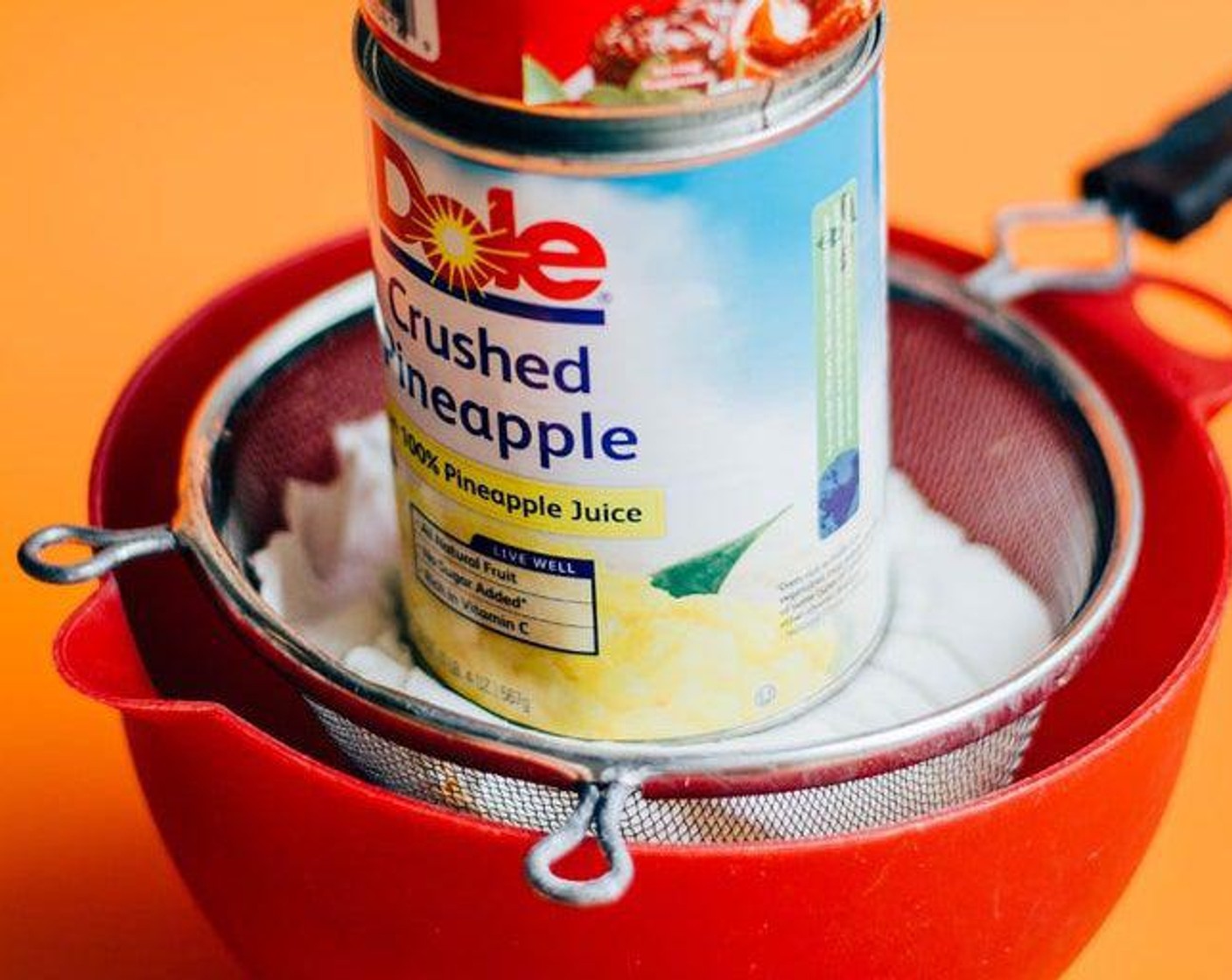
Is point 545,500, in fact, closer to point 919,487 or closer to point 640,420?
point 640,420

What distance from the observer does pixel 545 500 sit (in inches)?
27.0

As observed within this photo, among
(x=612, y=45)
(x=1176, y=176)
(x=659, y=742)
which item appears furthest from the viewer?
(x=1176, y=176)

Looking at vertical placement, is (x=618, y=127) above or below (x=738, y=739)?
above

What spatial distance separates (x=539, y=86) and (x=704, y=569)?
0.15 metres

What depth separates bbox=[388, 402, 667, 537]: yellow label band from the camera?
678 millimetres

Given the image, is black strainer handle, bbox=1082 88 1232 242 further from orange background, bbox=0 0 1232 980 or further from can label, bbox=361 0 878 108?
can label, bbox=361 0 878 108

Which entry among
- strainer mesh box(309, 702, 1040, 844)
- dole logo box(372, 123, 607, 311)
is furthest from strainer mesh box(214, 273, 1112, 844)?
dole logo box(372, 123, 607, 311)

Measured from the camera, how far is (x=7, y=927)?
36.0 inches

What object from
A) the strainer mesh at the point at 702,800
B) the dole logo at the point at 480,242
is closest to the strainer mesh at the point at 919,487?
the strainer mesh at the point at 702,800

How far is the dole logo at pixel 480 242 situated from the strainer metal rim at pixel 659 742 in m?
0.12

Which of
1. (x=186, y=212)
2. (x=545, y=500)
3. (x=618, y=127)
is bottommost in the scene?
(x=186, y=212)

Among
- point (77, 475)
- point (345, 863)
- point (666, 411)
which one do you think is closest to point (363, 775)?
point (345, 863)

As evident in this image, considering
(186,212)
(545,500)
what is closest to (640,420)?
(545,500)

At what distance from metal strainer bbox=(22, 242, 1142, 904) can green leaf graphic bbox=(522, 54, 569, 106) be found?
17cm
